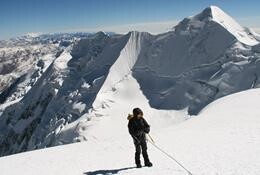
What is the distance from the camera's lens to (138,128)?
49.1ft

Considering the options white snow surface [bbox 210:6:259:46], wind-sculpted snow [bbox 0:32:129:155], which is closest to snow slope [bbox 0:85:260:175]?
wind-sculpted snow [bbox 0:32:129:155]

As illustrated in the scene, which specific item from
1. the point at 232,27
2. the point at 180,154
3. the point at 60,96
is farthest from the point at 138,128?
the point at 60,96

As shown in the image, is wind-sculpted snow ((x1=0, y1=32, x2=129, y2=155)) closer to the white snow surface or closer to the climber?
the white snow surface

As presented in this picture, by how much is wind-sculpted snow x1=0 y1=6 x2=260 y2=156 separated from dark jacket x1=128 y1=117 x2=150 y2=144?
81.9 metres

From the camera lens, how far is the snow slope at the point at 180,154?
1442cm

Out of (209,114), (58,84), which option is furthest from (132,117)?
(58,84)

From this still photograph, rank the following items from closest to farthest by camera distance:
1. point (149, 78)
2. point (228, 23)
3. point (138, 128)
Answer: point (138, 128), point (228, 23), point (149, 78)

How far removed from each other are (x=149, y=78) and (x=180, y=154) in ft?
372

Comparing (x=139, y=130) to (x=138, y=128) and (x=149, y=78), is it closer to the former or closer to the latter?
(x=138, y=128)

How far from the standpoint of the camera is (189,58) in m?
125

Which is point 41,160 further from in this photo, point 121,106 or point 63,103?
point 63,103

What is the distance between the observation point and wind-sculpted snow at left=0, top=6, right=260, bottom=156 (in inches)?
4294

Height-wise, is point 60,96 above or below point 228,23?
below

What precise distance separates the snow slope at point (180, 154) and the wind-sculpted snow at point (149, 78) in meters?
72.6
